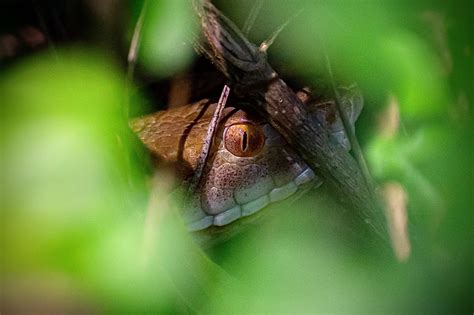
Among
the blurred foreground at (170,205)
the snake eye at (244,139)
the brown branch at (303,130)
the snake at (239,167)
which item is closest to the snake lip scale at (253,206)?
the snake at (239,167)

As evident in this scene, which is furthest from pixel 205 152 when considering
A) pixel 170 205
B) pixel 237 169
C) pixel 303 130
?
pixel 170 205

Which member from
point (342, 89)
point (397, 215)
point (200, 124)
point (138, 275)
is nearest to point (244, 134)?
point (200, 124)

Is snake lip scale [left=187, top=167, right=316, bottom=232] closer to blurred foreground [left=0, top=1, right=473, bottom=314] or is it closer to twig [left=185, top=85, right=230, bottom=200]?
twig [left=185, top=85, right=230, bottom=200]

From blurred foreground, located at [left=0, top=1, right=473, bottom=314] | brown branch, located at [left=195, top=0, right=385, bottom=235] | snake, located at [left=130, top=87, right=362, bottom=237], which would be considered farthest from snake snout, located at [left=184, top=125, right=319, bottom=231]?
blurred foreground, located at [left=0, top=1, right=473, bottom=314]

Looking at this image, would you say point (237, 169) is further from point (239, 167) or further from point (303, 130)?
point (303, 130)

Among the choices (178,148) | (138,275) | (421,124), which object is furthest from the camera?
(178,148)

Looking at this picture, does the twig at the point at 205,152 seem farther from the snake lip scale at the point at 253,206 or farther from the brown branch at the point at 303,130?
the brown branch at the point at 303,130

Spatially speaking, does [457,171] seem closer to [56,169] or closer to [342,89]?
[56,169]
